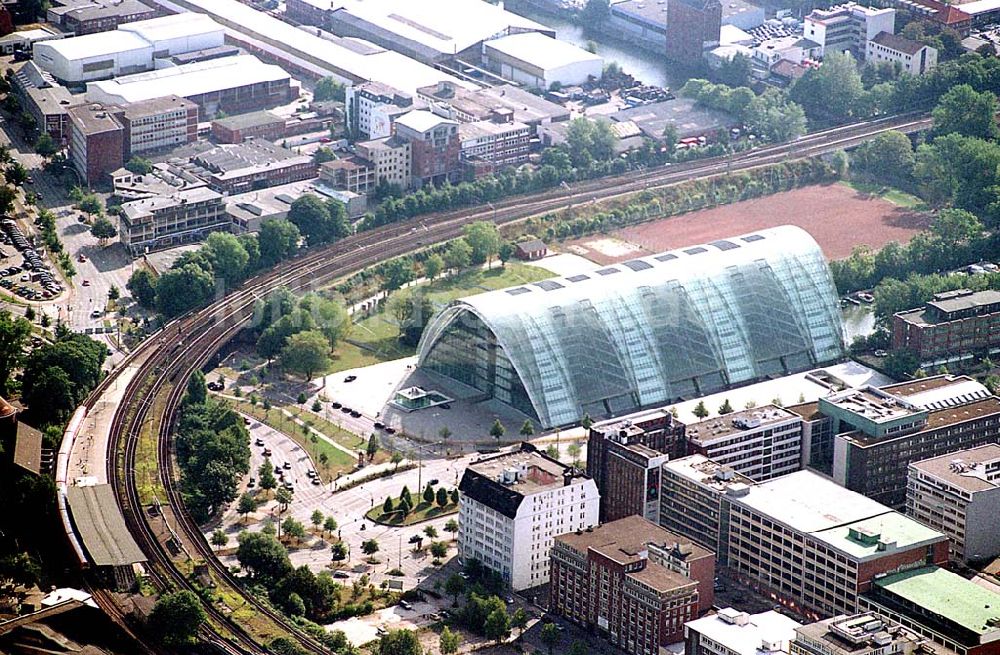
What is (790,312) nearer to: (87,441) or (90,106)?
(87,441)

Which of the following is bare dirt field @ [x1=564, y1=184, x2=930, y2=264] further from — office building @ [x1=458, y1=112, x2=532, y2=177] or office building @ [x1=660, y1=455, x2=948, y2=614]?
office building @ [x1=660, y1=455, x2=948, y2=614]

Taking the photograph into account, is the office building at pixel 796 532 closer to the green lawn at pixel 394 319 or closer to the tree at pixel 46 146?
the green lawn at pixel 394 319

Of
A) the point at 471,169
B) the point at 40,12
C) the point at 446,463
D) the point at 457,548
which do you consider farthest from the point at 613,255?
the point at 40,12

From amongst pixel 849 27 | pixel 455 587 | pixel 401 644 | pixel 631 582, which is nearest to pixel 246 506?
pixel 455 587

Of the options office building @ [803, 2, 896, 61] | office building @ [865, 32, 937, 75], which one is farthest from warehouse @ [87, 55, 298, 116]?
office building @ [865, 32, 937, 75]

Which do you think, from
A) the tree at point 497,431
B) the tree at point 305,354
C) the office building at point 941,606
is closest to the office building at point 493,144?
the tree at point 305,354
